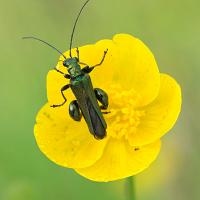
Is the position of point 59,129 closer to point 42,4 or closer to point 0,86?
point 0,86

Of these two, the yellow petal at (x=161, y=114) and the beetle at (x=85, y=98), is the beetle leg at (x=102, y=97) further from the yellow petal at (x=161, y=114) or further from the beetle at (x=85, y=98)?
the yellow petal at (x=161, y=114)

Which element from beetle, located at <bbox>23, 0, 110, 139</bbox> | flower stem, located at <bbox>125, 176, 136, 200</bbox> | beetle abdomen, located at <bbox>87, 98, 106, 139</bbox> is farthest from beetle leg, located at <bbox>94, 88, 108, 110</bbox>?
flower stem, located at <bbox>125, 176, 136, 200</bbox>

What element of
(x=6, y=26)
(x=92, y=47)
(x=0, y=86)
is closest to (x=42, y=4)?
(x=6, y=26)

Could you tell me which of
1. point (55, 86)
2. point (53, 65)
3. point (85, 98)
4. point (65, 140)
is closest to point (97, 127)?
point (85, 98)

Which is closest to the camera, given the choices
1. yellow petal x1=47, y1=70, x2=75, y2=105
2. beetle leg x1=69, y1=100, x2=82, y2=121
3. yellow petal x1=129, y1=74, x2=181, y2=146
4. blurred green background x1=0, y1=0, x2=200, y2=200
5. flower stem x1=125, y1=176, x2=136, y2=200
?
flower stem x1=125, y1=176, x2=136, y2=200

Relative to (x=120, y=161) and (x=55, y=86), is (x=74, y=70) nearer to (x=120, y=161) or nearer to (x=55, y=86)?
(x=55, y=86)

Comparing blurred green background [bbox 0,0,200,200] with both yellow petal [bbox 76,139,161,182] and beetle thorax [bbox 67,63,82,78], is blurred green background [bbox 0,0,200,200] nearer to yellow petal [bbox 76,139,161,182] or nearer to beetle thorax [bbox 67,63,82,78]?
yellow petal [bbox 76,139,161,182]

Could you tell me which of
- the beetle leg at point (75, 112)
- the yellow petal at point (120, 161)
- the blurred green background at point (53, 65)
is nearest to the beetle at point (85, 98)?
the beetle leg at point (75, 112)
